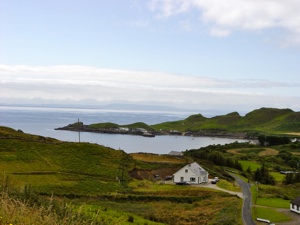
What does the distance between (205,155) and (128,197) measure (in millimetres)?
42372

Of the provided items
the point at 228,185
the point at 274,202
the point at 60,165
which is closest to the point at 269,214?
the point at 274,202

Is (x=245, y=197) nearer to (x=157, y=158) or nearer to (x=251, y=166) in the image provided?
(x=157, y=158)

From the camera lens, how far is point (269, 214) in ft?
102

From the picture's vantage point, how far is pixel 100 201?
31922 millimetres

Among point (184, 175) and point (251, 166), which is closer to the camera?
point (184, 175)

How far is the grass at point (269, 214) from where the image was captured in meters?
29.8

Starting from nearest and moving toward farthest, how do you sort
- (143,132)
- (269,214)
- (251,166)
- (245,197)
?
(269,214) < (245,197) < (251,166) < (143,132)

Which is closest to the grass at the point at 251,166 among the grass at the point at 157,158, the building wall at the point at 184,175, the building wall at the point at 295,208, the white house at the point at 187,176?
the grass at the point at 157,158

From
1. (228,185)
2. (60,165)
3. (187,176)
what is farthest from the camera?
(187,176)

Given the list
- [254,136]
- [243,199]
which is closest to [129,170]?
[243,199]

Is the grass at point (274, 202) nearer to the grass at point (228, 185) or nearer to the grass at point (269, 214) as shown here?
the grass at point (269, 214)

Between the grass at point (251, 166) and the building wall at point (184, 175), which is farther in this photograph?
the grass at point (251, 166)

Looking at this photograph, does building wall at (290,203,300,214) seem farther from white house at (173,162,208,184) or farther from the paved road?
white house at (173,162,208,184)

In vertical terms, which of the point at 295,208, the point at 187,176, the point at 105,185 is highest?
the point at 105,185
